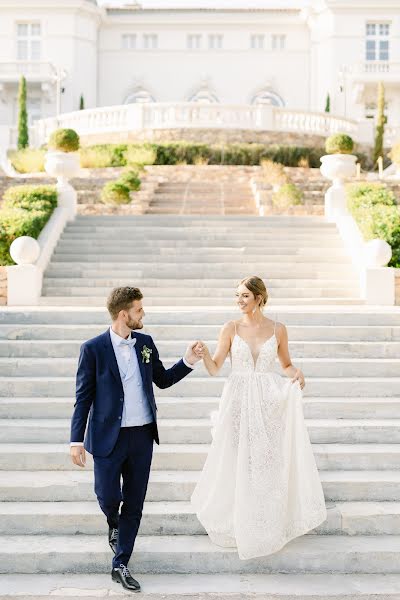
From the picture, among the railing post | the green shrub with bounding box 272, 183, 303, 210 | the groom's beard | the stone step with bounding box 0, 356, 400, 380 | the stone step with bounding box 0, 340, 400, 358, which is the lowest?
the stone step with bounding box 0, 356, 400, 380

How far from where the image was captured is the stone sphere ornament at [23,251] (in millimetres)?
11293

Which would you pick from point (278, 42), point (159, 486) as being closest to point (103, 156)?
point (278, 42)

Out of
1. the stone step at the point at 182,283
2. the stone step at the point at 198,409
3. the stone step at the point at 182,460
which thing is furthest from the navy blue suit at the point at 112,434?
the stone step at the point at 182,283

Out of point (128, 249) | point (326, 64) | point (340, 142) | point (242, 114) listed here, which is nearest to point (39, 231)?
point (128, 249)

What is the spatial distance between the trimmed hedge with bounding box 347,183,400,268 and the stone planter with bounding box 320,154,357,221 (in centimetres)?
19

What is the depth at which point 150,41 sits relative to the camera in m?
39.8

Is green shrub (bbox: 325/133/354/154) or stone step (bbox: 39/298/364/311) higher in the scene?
green shrub (bbox: 325/133/354/154)

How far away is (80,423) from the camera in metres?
4.65

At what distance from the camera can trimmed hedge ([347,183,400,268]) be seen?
12.3 meters

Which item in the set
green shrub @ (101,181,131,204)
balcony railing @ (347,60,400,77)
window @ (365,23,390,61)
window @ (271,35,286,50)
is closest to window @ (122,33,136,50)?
window @ (271,35,286,50)

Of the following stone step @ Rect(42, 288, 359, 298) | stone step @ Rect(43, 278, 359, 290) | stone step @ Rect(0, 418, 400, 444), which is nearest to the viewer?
stone step @ Rect(0, 418, 400, 444)

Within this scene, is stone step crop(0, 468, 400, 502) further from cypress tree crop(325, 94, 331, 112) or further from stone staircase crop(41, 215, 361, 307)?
cypress tree crop(325, 94, 331, 112)

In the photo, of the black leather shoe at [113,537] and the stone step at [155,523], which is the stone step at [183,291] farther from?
the black leather shoe at [113,537]

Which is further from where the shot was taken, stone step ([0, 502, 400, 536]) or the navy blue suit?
stone step ([0, 502, 400, 536])
